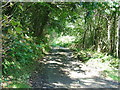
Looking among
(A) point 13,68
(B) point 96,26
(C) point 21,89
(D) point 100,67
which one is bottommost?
(D) point 100,67

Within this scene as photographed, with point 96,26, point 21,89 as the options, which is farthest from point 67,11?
point 96,26

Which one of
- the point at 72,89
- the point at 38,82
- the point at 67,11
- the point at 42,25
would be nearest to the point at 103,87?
the point at 72,89

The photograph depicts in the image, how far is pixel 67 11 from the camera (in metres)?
7.36

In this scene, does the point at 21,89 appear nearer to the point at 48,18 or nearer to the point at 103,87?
the point at 103,87

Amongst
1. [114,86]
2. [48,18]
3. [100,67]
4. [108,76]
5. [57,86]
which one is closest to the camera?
[57,86]

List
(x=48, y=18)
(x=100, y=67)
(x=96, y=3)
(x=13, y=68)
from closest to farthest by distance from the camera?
(x=96, y=3) < (x=13, y=68) < (x=100, y=67) < (x=48, y=18)

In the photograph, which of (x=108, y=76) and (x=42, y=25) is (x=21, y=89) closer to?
(x=108, y=76)

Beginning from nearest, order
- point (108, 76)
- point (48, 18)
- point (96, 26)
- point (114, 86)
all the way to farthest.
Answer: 1. point (114, 86)
2. point (108, 76)
3. point (48, 18)
4. point (96, 26)

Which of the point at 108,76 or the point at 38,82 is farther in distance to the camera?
the point at 108,76

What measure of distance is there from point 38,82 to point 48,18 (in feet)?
26.3

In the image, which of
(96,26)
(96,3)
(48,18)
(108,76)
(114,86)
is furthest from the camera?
(96,26)

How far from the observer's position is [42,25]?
12688 mm

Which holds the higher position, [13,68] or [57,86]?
[13,68]

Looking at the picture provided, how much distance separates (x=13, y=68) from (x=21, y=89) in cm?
129
